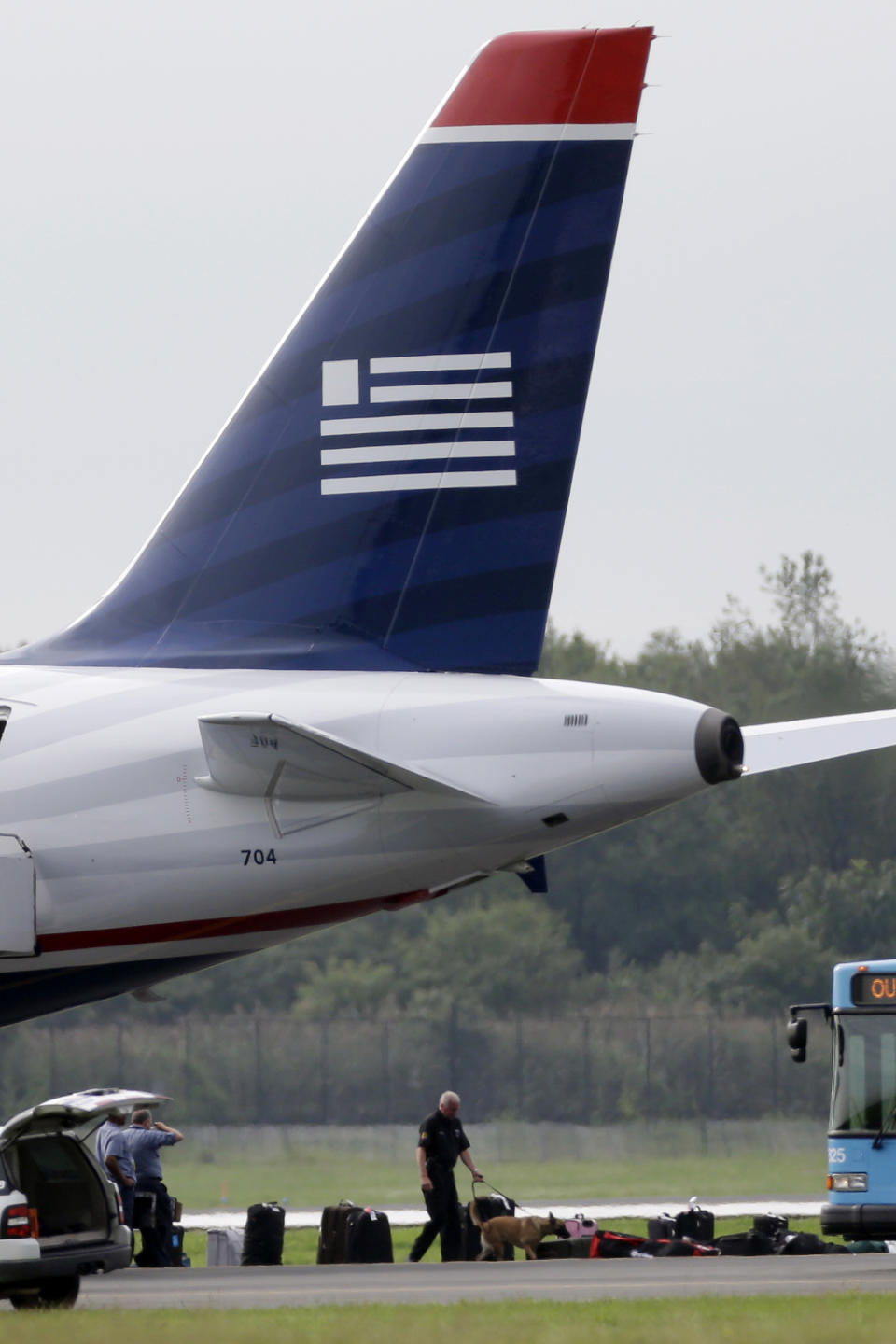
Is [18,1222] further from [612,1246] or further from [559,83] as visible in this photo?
[559,83]

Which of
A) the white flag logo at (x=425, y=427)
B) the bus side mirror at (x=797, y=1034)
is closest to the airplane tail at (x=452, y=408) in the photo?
the white flag logo at (x=425, y=427)

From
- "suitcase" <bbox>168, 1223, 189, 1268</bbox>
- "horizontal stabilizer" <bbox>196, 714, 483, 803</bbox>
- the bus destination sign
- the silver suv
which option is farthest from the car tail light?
the bus destination sign

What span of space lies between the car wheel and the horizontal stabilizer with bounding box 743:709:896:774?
21.9 ft

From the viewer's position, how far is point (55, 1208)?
1534 cm

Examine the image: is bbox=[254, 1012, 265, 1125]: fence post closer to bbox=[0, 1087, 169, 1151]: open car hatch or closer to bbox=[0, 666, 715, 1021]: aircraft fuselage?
bbox=[0, 1087, 169, 1151]: open car hatch

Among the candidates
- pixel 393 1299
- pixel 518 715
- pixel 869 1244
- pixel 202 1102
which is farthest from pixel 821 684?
pixel 518 715

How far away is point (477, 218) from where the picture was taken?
12.5 metres

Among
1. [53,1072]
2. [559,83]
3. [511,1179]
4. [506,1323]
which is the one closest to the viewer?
[506,1323]

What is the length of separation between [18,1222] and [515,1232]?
6.31 meters

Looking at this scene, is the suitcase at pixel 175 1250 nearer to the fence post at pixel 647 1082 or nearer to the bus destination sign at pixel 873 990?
the bus destination sign at pixel 873 990

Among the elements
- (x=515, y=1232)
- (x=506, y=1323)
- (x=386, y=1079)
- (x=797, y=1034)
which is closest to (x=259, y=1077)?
(x=386, y=1079)

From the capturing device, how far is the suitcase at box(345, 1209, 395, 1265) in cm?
1980

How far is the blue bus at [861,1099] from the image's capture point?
19359 millimetres

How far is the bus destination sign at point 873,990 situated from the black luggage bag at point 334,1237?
5.57 metres
